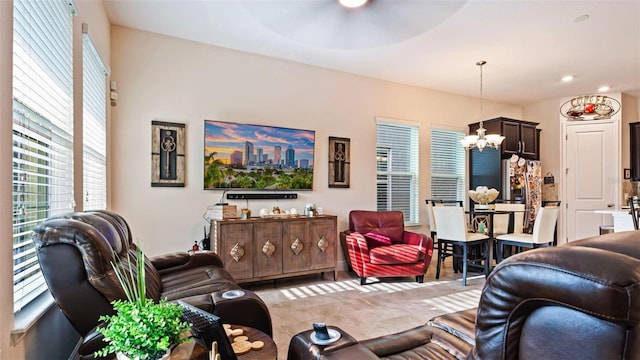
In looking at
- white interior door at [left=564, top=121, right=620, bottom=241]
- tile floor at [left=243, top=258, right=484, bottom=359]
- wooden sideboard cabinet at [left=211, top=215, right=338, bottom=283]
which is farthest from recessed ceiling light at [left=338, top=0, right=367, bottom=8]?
white interior door at [left=564, top=121, right=620, bottom=241]

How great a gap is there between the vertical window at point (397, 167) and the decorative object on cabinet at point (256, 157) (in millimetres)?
1326

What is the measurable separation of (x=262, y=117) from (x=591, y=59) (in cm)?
457

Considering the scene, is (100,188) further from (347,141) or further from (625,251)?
(625,251)

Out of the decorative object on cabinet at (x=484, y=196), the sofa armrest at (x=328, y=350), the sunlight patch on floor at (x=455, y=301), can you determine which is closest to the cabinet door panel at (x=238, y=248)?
the sunlight patch on floor at (x=455, y=301)

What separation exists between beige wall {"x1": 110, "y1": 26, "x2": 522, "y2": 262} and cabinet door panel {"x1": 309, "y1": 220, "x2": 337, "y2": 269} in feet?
1.63

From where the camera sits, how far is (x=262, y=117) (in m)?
4.34

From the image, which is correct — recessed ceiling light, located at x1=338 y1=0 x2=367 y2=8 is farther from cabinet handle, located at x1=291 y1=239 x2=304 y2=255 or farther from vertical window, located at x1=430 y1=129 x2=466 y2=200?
vertical window, located at x1=430 y1=129 x2=466 y2=200

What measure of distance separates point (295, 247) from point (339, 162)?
1.50 meters

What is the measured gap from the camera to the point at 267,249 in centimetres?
383

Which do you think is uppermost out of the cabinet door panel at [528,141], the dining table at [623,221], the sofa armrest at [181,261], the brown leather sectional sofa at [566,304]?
the cabinet door panel at [528,141]

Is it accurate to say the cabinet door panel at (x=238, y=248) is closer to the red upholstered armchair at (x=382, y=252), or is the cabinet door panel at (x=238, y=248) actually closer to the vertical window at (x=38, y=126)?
the red upholstered armchair at (x=382, y=252)

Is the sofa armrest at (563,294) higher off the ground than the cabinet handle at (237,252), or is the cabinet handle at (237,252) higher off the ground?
the sofa armrest at (563,294)

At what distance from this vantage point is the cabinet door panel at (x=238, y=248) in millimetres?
3617

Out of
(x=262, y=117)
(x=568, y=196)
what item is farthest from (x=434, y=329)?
(x=568, y=196)
